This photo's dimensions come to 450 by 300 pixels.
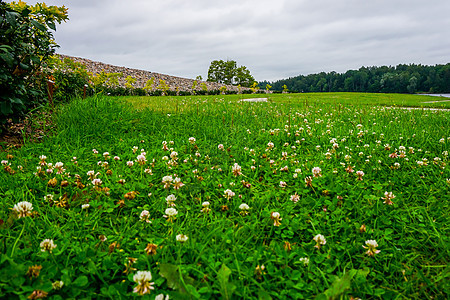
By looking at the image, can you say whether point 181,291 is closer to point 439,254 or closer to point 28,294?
point 28,294

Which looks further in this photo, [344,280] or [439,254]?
[439,254]

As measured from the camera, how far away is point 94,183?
2.47 m

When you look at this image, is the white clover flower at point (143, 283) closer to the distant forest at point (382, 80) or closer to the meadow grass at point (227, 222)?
the meadow grass at point (227, 222)

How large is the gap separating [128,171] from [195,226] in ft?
4.42

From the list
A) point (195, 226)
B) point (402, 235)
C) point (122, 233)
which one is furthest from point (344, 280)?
point (122, 233)

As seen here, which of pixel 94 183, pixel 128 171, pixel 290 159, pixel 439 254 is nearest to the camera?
pixel 439 254

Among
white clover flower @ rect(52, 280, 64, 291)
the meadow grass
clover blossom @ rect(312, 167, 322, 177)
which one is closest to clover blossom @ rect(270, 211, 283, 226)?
the meadow grass

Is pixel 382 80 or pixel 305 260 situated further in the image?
pixel 382 80

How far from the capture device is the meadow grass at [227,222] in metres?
1.56

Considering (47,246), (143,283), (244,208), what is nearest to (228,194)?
(244,208)

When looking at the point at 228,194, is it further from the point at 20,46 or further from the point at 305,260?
the point at 20,46

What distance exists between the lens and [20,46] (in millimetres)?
3887

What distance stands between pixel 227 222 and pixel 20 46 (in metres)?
4.13

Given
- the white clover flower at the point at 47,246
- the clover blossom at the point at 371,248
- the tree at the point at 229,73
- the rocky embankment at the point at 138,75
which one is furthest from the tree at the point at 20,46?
the tree at the point at 229,73
